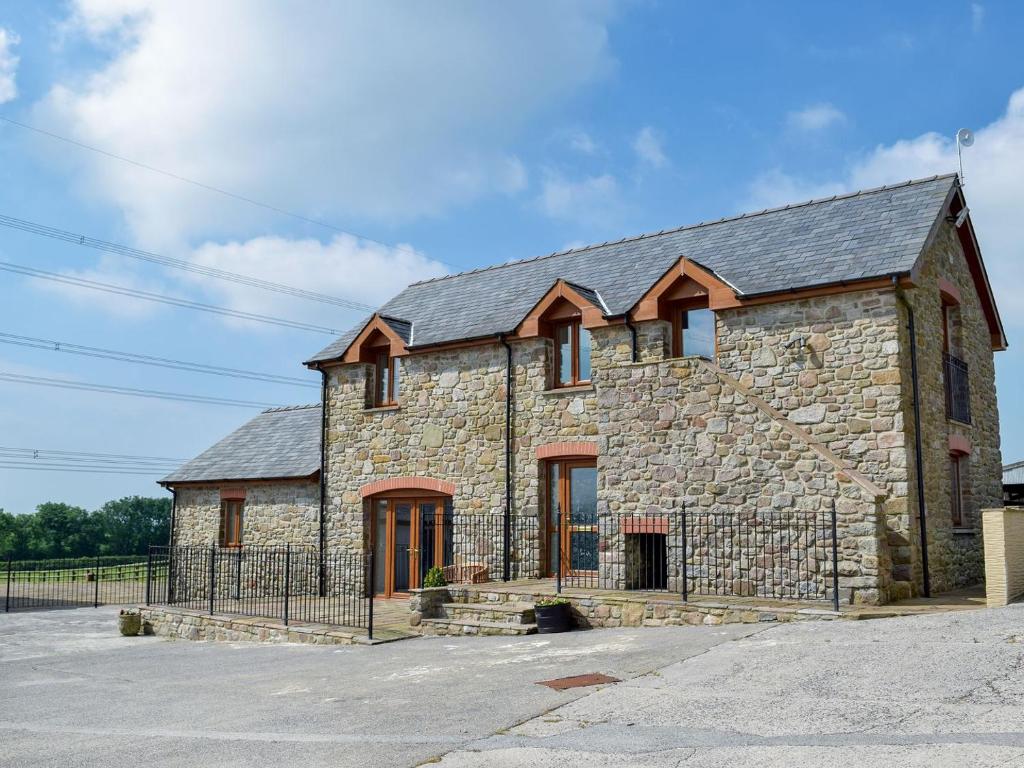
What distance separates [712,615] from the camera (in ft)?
40.6

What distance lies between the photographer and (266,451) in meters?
23.8

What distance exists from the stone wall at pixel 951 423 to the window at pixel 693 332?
342 centimetres

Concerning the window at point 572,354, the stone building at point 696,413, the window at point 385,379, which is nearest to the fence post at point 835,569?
the stone building at point 696,413

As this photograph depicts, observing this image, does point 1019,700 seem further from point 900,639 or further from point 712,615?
point 712,615

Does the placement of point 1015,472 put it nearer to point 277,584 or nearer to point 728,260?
point 728,260

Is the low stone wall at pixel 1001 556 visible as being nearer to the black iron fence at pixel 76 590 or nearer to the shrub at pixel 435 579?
the shrub at pixel 435 579

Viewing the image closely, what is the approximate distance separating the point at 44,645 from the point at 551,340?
11111mm

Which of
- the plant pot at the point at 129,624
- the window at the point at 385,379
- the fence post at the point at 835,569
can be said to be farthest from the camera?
the window at the point at 385,379

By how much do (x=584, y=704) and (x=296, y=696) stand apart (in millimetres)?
3446

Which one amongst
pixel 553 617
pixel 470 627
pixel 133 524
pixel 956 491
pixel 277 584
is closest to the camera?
pixel 553 617

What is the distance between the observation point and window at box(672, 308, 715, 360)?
16484 mm

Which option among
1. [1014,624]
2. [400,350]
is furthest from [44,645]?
[1014,624]

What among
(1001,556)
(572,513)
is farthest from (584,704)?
(572,513)

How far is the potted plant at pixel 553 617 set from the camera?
43.5 ft
